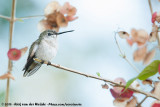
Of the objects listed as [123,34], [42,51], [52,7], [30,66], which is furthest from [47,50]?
[123,34]

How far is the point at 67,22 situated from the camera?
100cm

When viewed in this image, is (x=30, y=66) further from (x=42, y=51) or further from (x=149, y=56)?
(x=149, y=56)

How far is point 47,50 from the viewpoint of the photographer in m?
1.59

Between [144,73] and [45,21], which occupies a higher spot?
[45,21]

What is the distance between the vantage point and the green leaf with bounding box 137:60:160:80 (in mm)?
763

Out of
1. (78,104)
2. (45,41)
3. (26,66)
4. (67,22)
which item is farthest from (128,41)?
(45,41)

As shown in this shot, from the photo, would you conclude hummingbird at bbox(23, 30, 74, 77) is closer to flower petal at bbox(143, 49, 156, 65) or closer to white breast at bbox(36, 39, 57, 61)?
white breast at bbox(36, 39, 57, 61)

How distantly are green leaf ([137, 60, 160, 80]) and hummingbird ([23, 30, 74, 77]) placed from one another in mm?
682

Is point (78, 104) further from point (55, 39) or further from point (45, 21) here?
point (55, 39)

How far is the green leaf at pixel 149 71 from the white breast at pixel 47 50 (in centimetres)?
80

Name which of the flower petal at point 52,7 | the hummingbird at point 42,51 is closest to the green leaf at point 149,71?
the flower petal at point 52,7

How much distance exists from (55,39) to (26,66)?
1.61 ft

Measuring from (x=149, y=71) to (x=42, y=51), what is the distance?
93 centimetres

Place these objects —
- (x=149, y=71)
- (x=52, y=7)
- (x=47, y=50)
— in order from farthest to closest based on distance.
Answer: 1. (x=47, y=50)
2. (x=52, y=7)
3. (x=149, y=71)
